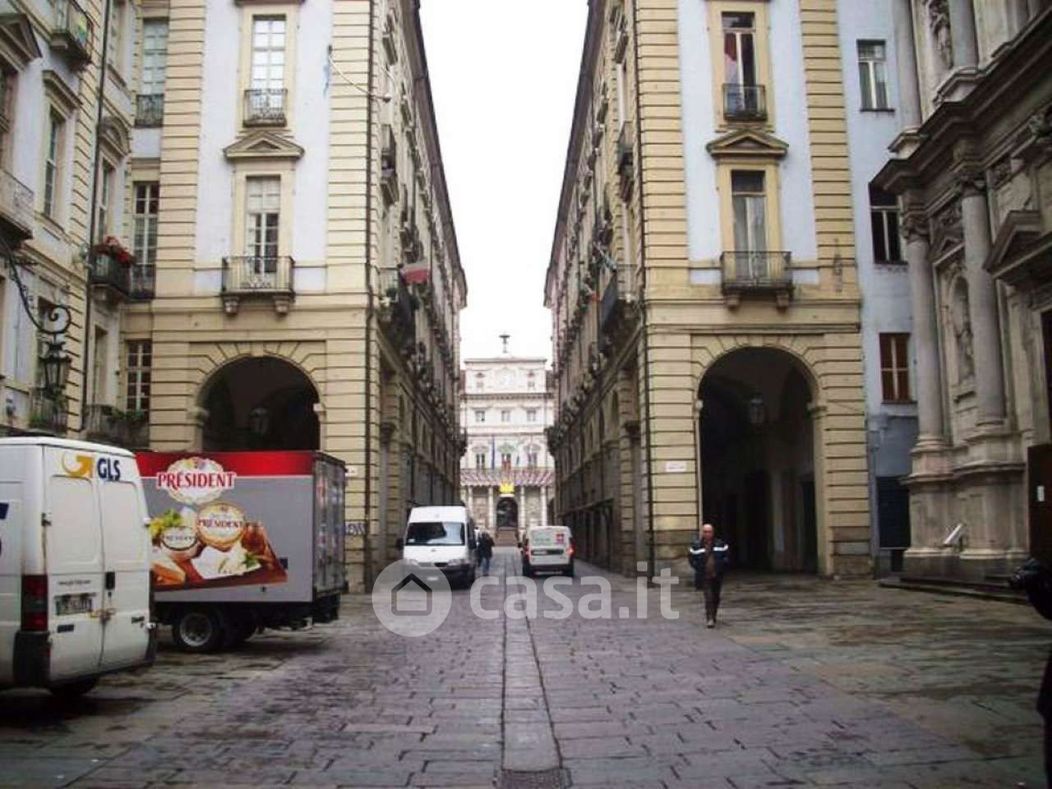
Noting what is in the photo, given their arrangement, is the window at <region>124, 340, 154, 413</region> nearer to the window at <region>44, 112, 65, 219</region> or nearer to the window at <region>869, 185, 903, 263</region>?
the window at <region>44, 112, 65, 219</region>

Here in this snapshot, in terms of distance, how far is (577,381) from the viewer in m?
47.3

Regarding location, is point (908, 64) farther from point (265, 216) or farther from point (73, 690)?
point (73, 690)

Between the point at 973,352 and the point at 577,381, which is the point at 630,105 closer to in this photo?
the point at 973,352

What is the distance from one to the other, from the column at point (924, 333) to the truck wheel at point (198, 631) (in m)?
15.5

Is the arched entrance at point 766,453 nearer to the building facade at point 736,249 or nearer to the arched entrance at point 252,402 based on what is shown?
the building facade at point 736,249

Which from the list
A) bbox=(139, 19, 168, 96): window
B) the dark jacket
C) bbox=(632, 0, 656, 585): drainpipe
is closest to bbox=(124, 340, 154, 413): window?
bbox=(139, 19, 168, 96): window

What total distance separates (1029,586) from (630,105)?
25.0m

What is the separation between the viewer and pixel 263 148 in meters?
26.6

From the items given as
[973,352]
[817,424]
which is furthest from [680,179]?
[973,352]

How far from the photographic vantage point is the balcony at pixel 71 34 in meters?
20.5

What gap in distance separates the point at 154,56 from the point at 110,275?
7.08 meters

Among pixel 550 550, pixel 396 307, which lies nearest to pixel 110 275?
pixel 396 307

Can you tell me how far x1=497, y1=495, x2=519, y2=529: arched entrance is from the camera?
322ft

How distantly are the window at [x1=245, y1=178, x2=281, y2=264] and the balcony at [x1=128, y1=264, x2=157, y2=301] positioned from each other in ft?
8.09
